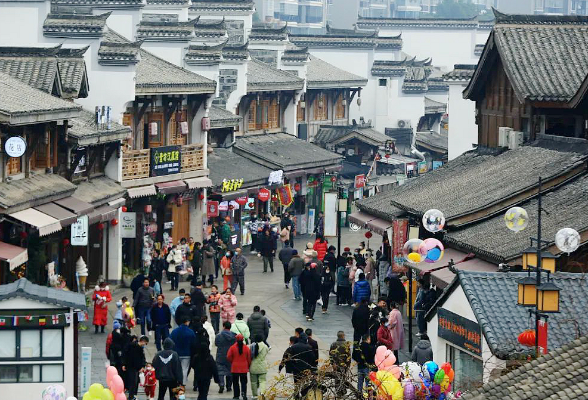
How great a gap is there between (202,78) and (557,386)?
39.3m

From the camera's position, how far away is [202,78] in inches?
2205

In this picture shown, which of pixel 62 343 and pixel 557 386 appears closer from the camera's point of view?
pixel 557 386

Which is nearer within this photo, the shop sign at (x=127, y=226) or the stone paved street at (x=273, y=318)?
the stone paved street at (x=273, y=318)

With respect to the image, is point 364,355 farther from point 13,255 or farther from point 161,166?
point 161,166

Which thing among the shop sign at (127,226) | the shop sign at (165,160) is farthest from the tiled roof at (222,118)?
the shop sign at (127,226)

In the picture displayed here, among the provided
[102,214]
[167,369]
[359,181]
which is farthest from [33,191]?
[359,181]

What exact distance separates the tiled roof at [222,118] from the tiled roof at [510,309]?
1263 inches

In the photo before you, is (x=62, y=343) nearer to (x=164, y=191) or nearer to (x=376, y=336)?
(x=376, y=336)

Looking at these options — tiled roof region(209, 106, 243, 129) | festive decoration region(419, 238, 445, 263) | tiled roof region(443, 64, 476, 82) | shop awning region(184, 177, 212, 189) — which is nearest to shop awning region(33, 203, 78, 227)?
festive decoration region(419, 238, 445, 263)

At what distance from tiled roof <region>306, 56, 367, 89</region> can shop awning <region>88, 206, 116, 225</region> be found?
32.1 m

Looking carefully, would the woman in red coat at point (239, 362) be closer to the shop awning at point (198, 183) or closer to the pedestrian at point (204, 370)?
the pedestrian at point (204, 370)

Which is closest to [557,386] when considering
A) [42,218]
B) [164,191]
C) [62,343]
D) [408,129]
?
[62,343]

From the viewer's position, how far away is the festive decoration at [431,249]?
33.2m

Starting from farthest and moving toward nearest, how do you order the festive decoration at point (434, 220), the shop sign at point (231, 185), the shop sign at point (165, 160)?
the shop sign at point (231, 185) → the shop sign at point (165, 160) → the festive decoration at point (434, 220)
